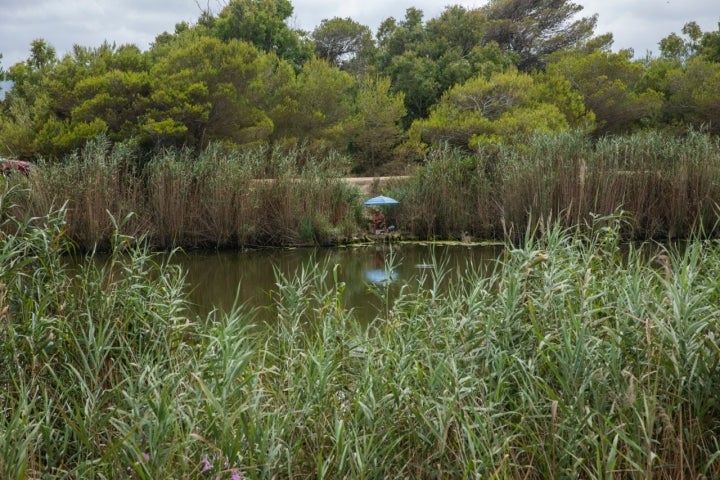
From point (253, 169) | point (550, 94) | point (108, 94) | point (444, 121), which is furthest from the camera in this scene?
point (550, 94)

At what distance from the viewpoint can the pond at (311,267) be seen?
6.78 m

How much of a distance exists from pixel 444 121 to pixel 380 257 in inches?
311

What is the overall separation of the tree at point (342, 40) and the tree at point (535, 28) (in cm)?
421

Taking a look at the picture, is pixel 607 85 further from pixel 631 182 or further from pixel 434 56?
pixel 631 182

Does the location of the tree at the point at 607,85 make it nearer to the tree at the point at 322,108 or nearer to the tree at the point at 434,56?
the tree at the point at 434,56

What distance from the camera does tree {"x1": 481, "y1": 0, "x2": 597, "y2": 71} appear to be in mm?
26219

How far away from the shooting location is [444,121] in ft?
56.7

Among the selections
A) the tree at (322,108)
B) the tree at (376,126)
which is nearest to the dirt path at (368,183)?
the tree at (322,108)

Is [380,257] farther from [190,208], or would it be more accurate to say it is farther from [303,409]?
[303,409]

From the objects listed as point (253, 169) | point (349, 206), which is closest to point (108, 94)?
point (253, 169)

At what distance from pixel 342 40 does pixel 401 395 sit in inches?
1008

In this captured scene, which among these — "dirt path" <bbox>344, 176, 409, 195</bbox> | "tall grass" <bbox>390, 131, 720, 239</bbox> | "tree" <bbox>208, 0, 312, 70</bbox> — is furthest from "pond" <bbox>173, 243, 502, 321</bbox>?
"tree" <bbox>208, 0, 312, 70</bbox>

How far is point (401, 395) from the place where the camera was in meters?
2.36

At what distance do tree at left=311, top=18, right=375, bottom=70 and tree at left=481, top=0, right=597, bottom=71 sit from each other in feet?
13.8
